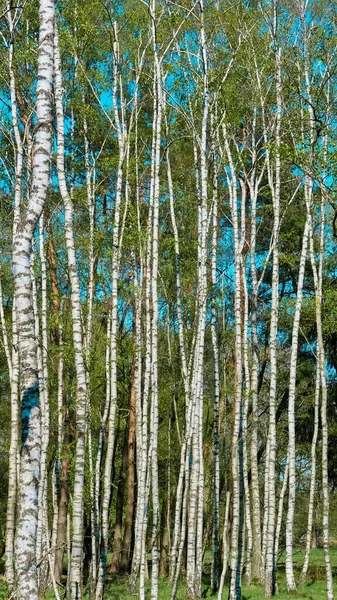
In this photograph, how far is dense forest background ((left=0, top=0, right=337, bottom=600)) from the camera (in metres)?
11.2

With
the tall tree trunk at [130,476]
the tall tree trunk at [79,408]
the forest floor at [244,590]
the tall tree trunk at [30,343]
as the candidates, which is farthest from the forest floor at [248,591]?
the tall tree trunk at [30,343]

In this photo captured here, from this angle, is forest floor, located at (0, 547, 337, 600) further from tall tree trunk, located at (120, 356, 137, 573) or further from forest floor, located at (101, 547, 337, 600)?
tall tree trunk, located at (120, 356, 137, 573)

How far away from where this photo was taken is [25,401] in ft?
17.5

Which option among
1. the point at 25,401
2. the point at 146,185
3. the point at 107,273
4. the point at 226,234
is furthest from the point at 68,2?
the point at 25,401

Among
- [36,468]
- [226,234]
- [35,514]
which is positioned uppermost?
[226,234]

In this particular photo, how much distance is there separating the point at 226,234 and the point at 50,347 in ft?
22.3

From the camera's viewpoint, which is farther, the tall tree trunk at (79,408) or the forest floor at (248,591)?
the forest floor at (248,591)

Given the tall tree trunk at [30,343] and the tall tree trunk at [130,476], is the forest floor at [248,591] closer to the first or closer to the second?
the tall tree trunk at [130,476]

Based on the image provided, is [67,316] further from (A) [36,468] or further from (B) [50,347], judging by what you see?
(A) [36,468]

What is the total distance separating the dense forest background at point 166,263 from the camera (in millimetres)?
11180

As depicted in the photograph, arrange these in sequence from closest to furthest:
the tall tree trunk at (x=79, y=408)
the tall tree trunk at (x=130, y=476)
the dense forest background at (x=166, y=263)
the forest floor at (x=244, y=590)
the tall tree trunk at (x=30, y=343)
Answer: the tall tree trunk at (x=30, y=343)
the tall tree trunk at (x=79, y=408)
the dense forest background at (x=166, y=263)
the forest floor at (x=244, y=590)
the tall tree trunk at (x=130, y=476)

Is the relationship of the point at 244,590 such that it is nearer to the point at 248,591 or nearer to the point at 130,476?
the point at 248,591

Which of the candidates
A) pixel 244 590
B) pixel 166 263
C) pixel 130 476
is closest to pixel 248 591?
pixel 244 590

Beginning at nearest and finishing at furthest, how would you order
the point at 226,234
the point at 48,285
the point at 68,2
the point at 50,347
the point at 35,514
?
1. the point at 35,514
2. the point at 68,2
3. the point at 50,347
4. the point at 48,285
5. the point at 226,234
